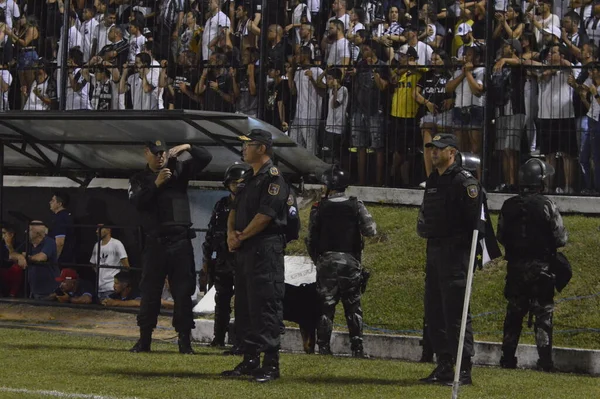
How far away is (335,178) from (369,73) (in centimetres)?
382

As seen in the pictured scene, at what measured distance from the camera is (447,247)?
29.7 feet

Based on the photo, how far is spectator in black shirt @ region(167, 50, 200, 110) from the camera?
53.9 feet

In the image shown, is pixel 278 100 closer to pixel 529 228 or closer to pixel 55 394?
pixel 529 228

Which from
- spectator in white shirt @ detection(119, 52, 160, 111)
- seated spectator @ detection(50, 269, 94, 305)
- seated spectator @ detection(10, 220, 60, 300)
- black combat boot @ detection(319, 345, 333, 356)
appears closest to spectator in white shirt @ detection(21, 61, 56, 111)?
spectator in white shirt @ detection(119, 52, 160, 111)

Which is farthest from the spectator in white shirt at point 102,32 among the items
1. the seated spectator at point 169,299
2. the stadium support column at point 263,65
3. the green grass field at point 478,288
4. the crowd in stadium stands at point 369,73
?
the green grass field at point 478,288

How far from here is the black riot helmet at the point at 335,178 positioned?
11672mm

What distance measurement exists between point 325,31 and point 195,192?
9.21 ft

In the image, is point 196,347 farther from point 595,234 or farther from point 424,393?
point 595,234

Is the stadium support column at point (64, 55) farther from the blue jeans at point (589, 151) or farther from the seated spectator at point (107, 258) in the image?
the blue jeans at point (589, 151)

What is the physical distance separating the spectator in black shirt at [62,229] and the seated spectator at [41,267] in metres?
0.12

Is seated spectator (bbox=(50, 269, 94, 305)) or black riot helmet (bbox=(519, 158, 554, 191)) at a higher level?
black riot helmet (bbox=(519, 158, 554, 191))

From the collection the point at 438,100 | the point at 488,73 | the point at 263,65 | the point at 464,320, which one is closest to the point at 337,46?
the point at 263,65

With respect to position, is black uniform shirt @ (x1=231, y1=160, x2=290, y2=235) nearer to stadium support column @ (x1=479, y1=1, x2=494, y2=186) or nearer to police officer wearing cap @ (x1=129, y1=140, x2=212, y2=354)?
police officer wearing cap @ (x1=129, y1=140, x2=212, y2=354)

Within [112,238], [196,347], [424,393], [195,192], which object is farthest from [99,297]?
[424,393]
